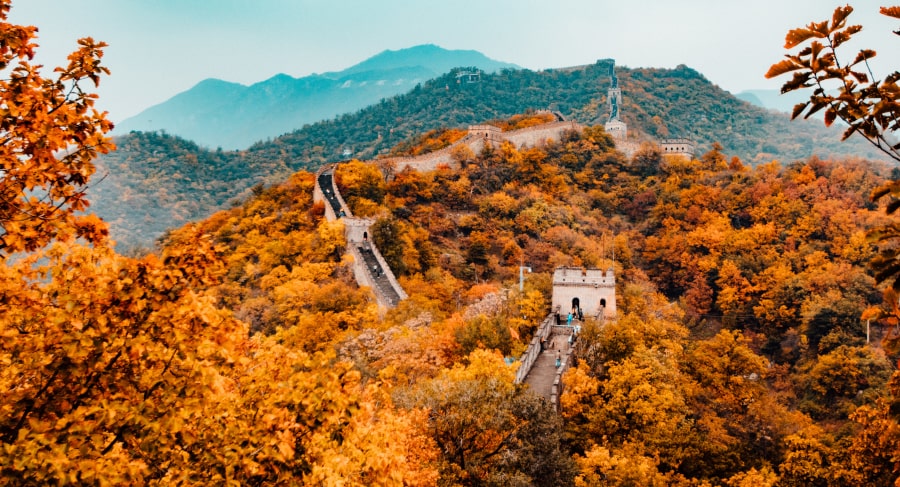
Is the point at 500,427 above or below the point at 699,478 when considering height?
above

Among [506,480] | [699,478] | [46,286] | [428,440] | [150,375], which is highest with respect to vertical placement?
[46,286]

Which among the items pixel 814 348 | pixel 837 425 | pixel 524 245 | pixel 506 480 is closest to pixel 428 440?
pixel 506 480

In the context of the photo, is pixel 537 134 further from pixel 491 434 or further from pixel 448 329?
pixel 491 434

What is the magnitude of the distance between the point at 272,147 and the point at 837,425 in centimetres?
13692

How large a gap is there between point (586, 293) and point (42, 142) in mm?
26796

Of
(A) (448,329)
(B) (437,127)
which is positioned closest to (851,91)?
(A) (448,329)

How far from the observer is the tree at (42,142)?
525 centimetres

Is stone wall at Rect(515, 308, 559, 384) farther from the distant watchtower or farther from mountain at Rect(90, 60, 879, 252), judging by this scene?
mountain at Rect(90, 60, 879, 252)

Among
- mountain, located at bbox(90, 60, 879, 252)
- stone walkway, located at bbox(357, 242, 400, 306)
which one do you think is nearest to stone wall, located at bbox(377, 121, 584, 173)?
stone walkway, located at bbox(357, 242, 400, 306)

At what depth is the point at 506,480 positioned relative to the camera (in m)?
12.8

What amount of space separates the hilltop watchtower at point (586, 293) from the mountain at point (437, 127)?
8274 cm

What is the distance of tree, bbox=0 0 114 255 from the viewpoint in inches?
207

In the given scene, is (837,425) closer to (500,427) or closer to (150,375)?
(500,427)

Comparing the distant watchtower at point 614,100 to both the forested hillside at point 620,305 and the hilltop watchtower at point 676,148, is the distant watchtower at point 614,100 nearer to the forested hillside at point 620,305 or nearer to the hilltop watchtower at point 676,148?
the hilltop watchtower at point 676,148
